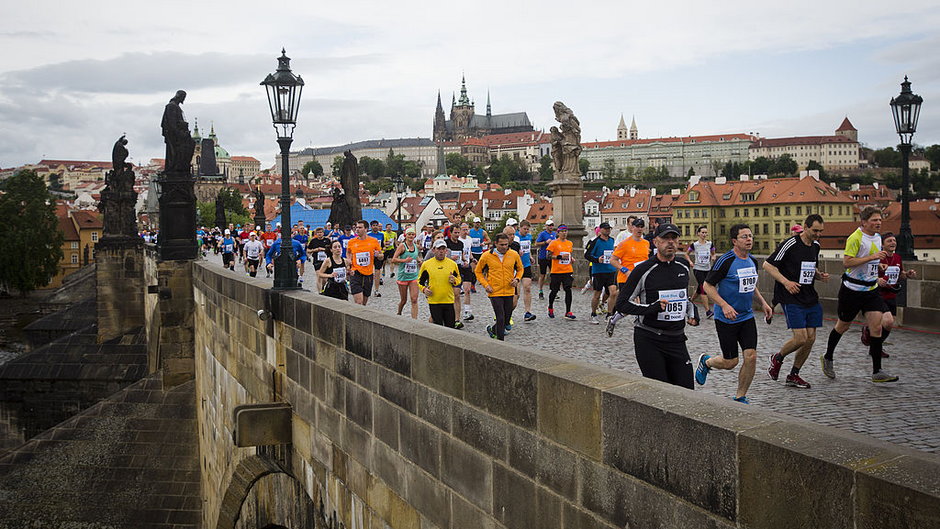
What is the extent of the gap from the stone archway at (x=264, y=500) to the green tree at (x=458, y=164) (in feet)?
594

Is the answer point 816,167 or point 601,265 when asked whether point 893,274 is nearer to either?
point 601,265

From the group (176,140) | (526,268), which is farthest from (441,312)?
(176,140)

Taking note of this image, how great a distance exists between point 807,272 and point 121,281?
95.2 ft

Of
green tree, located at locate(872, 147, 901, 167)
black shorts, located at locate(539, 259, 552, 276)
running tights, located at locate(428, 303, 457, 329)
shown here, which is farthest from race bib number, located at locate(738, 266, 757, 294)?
green tree, located at locate(872, 147, 901, 167)

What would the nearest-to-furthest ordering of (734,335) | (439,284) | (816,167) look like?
(734,335)
(439,284)
(816,167)

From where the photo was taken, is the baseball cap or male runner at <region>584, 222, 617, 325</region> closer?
the baseball cap

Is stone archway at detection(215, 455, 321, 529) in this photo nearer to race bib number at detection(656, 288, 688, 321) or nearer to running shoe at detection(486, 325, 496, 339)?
race bib number at detection(656, 288, 688, 321)

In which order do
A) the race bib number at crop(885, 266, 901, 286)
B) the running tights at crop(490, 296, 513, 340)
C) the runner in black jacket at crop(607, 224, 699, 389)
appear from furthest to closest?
the running tights at crop(490, 296, 513, 340) → the race bib number at crop(885, 266, 901, 286) → the runner in black jacket at crop(607, 224, 699, 389)

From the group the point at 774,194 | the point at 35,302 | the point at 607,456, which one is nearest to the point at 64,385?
the point at 607,456

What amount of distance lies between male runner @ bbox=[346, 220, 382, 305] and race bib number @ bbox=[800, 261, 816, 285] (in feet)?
22.3

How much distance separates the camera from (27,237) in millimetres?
66875

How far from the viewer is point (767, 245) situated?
8100cm

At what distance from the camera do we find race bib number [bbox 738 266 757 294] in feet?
22.2

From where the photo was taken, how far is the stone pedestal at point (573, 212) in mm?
19241
